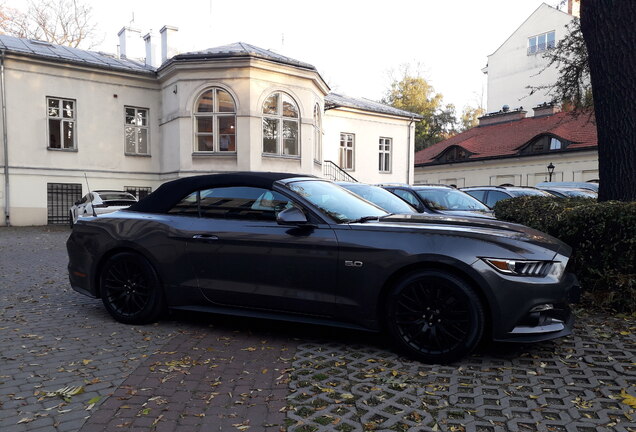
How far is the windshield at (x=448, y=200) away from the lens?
31.1ft

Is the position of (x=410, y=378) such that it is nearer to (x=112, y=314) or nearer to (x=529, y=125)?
(x=112, y=314)

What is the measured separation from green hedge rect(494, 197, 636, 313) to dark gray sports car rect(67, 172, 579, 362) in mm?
1568

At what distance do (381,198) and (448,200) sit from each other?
2.54 m

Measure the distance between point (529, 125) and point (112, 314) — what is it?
33.5 metres

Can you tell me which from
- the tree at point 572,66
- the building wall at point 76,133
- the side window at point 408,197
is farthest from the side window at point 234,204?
the building wall at point 76,133

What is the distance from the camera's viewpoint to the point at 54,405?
10.3ft

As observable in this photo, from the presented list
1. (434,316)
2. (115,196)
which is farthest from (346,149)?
(434,316)

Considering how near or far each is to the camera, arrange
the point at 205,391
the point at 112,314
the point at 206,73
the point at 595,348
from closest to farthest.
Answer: the point at 205,391 < the point at 595,348 < the point at 112,314 < the point at 206,73

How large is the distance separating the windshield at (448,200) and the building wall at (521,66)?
106ft

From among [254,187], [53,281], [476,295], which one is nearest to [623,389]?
[476,295]

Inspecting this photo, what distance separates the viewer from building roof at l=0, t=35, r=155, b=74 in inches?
766

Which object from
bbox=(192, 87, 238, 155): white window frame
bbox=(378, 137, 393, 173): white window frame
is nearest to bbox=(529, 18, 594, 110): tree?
bbox=(192, 87, 238, 155): white window frame

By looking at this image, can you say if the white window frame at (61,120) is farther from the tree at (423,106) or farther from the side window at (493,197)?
the tree at (423,106)

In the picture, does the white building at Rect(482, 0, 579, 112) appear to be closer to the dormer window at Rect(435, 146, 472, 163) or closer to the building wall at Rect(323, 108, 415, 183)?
the dormer window at Rect(435, 146, 472, 163)
